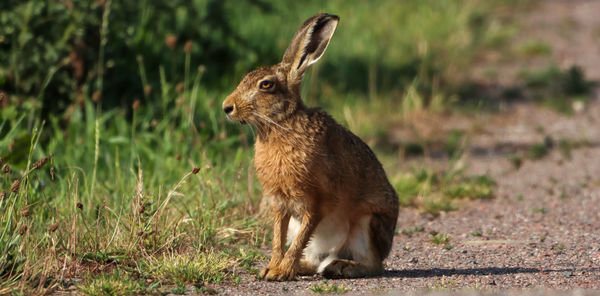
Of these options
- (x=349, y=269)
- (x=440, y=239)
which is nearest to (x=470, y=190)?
(x=440, y=239)

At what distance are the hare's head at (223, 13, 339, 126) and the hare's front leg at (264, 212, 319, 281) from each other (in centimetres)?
58

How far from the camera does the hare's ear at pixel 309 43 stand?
502 cm

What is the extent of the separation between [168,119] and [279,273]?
2904 mm

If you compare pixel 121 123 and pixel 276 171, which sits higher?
pixel 276 171

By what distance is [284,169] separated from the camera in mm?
4797

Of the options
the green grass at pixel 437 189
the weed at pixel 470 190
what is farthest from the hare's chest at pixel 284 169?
the weed at pixel 470 190

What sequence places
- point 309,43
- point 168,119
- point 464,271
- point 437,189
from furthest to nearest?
1. point 437,189
2. point 168,119
3. point 464,271
4. point 309,43

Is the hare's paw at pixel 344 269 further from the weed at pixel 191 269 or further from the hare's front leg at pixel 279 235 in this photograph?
the weed at pixel 191 269

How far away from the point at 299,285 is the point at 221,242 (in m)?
0.93

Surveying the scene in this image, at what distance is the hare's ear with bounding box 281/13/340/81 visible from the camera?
5023 millimetres

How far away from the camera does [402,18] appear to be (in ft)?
42.0

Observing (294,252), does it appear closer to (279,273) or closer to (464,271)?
(279,273)

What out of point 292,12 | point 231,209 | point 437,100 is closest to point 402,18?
point 292,12

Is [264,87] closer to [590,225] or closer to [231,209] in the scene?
[231,209]
